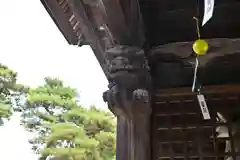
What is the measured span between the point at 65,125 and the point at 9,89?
259 centimetres

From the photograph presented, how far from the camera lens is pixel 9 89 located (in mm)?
12281

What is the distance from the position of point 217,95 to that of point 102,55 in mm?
759

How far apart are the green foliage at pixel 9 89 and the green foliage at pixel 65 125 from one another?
331 millimetres

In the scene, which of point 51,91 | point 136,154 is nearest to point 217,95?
point 136,154

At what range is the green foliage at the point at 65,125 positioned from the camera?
10391 millimetres

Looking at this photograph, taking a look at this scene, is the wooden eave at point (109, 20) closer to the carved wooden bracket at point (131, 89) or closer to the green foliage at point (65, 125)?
the carved wooden bracket at point (131, 89)

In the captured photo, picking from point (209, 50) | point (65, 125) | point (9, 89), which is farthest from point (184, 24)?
point (9, 89)

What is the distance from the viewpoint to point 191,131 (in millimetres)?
2301

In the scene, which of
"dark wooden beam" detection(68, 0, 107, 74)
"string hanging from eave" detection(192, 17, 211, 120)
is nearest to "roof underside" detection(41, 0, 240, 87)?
"dark wooden beam" detection(68, 0, 107, 74)

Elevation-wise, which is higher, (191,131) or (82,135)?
(82,135)

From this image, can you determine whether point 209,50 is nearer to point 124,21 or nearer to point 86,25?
point 124,21

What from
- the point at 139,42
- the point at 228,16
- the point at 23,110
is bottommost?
the point at 139,42

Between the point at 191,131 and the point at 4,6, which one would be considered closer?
the point at 191,131

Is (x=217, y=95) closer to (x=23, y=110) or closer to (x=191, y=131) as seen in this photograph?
(x=191, y=131)
